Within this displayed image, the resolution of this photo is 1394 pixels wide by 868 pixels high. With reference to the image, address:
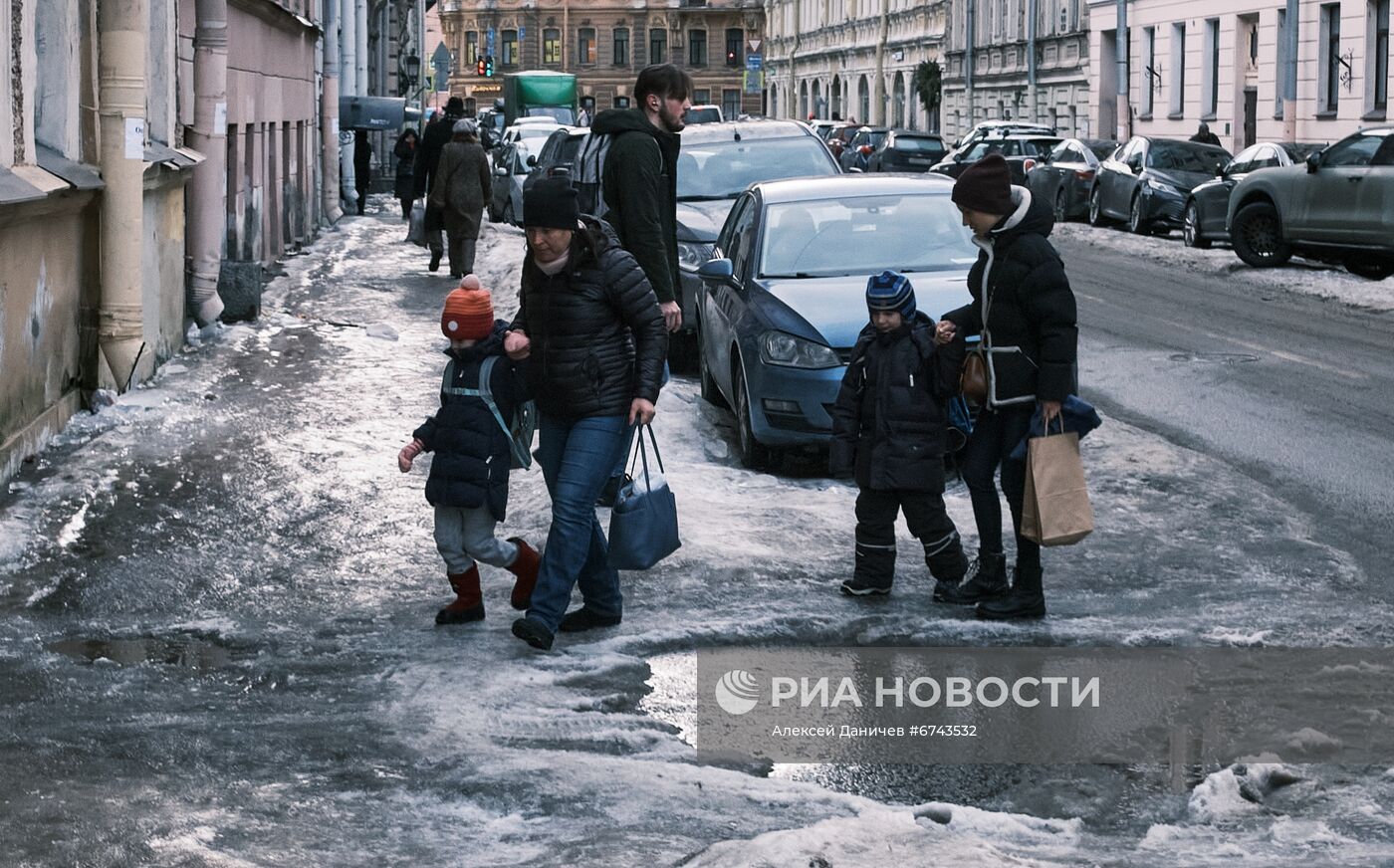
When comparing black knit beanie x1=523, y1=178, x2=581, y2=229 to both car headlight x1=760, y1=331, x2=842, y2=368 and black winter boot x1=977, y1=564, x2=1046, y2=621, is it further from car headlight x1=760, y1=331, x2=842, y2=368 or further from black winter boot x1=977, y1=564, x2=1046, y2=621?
car headlight x1=760, y1=331, x2=842, y2=368

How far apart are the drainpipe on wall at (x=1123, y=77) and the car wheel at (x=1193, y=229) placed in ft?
53.7

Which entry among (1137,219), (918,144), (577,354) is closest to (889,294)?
(577,354)

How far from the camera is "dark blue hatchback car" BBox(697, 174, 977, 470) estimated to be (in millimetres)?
10867

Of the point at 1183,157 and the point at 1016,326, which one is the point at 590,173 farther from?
the point at 1183,157

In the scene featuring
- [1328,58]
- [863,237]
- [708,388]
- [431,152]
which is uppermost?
[1328,58]

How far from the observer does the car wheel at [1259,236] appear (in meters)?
25.2

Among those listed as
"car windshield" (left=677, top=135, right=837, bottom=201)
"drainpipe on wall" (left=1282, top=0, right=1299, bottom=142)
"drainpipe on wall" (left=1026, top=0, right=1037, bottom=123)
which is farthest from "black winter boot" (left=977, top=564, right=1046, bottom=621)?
"drainpipe on wall" (left=1026, top=0, right=1037, bottom=123)

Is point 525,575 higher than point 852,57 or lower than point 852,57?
lower

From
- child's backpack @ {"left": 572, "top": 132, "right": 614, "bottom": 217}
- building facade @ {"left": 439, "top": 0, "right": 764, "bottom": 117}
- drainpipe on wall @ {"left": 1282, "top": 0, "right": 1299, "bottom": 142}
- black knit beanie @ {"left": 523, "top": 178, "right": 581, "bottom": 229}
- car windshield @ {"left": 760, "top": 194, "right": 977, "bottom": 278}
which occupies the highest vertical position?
building facade @ {"left": 439, "top": 0, "right": 764, "bottom": 117}

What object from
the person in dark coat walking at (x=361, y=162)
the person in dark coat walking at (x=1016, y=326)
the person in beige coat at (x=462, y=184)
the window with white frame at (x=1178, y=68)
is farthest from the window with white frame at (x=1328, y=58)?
the person in dark coat walking at (x=1016, y=326)

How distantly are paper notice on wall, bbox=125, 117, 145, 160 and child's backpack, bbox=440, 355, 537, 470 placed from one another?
5695mm

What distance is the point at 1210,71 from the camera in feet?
147

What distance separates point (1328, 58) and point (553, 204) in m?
33.6

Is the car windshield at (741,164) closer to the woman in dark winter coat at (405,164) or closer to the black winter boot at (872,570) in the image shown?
the black winter boot at (872,570)
